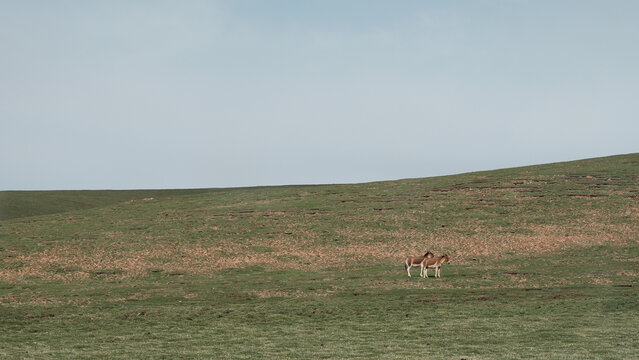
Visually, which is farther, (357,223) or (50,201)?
(50,201)

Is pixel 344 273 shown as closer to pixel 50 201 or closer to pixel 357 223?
pixel 357 223

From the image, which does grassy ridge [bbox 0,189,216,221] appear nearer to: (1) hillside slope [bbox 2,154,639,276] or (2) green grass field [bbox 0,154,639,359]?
(1) hillside slope [bbox 2,154,639,276]

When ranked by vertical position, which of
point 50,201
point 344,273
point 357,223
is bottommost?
point 344,273

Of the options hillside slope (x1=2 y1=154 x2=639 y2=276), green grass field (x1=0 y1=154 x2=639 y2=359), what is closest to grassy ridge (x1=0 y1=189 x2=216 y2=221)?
hillside slope (x1=2 y1=154 x2=639 y2=276)

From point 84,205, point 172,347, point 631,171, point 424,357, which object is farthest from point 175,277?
point 84,205

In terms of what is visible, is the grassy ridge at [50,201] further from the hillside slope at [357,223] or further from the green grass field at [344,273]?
the green grass field at [344,273]

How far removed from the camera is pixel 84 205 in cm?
9875

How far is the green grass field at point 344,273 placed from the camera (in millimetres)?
19391

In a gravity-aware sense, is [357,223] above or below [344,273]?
above

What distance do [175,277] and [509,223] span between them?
29.5 m

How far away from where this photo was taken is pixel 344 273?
38344 millimetres

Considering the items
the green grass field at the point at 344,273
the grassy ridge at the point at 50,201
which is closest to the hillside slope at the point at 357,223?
the green grass field at the point at 344,273

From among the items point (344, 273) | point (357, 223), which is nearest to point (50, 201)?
point (357, 223)

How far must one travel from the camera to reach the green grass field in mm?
19391
